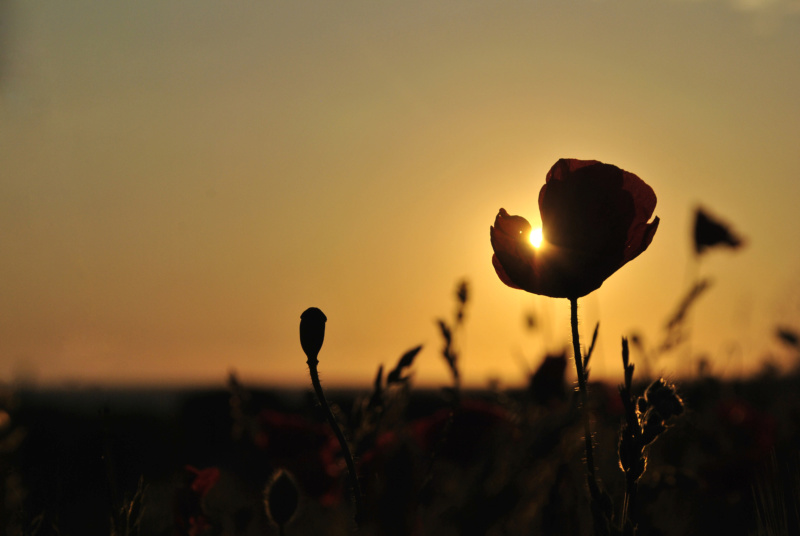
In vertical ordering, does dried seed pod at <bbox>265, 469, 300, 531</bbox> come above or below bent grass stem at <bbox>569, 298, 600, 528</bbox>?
below

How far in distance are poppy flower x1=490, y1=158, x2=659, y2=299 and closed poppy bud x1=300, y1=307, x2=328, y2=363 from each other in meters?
0.25

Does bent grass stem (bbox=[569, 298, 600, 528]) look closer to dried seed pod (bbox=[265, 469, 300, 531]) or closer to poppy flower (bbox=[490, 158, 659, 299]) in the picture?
poppy flower (bbox=[490, 158, 659, 299])

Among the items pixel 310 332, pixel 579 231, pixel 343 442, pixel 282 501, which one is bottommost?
pixel 282 501

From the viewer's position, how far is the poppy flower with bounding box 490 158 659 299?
0.85 meters

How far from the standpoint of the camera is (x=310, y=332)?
0.81 meters

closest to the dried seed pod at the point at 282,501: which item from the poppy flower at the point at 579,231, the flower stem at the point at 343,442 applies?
the flower stem at the point at 343,442

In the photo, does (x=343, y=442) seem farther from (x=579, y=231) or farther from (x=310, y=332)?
(x=579, y=231)

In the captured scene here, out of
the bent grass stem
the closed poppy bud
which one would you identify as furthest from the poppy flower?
the closed poppy bud

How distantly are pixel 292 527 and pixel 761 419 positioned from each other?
164 centimetres

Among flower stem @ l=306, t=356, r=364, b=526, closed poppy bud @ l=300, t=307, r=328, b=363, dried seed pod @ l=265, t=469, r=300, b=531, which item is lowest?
dried seed pod @ l=265, t=469, r=300, b=531

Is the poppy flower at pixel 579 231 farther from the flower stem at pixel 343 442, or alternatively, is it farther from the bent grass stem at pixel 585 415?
the flower stem at pixel 343 442

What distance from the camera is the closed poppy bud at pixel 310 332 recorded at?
0.81 metres

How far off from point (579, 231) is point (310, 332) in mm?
350

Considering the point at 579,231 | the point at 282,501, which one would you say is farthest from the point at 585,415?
the point at 282,501
